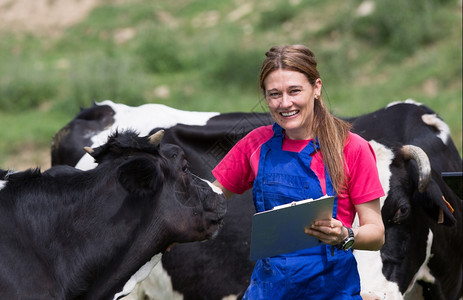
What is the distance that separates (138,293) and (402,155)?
2.14 metres

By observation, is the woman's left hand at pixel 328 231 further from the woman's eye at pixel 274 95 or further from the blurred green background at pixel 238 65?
the blurred green background at pixel 238 65

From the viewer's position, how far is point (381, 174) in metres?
5.17

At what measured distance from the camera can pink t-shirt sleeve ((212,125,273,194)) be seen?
3.62 metres

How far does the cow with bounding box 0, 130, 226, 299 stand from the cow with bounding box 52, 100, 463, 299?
126cm

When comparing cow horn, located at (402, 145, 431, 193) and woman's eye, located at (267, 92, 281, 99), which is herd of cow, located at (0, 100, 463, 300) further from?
woman's eye, located at (267, 92, 281, 99)

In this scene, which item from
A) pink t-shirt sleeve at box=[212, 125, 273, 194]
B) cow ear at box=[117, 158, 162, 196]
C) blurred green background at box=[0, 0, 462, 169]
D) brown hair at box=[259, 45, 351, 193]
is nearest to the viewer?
brown hair at box=[259, 45, 351, 193]

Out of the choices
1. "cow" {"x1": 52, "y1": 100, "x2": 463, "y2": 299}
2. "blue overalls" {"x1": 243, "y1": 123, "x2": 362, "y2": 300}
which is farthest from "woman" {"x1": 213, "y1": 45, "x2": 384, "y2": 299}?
"cow" {"x1": 52, "y1": 100, "x2": 463, "y2": 299}

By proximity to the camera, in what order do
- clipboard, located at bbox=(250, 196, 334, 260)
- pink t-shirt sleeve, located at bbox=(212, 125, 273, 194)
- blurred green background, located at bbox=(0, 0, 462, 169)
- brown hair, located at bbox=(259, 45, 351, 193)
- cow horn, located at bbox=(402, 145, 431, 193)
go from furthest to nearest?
blurred green background, located at bbox=(0, 0, 462, 169) → cow horn, located at bbox=(402, 145, 431, 193) → pink t-shirt sleeve, located at bbox=(212, 125, 273, 194) → brown hair, located at bbox=(259, 45, 351, 193) → clipboard, located at bbox=(250, 196, 334, 260)

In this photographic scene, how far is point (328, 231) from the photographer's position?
3.17 meters

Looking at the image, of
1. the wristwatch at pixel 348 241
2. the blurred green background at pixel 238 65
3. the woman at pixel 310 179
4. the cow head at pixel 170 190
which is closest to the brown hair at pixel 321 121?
the woman at pixel 310 179

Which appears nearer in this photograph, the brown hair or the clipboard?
the clipboard

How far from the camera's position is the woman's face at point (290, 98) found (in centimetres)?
342

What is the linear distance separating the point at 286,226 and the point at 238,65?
13.5 m

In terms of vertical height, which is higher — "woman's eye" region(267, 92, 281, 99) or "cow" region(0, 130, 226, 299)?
"woman's eye" region(267, 92, 281, 99)
